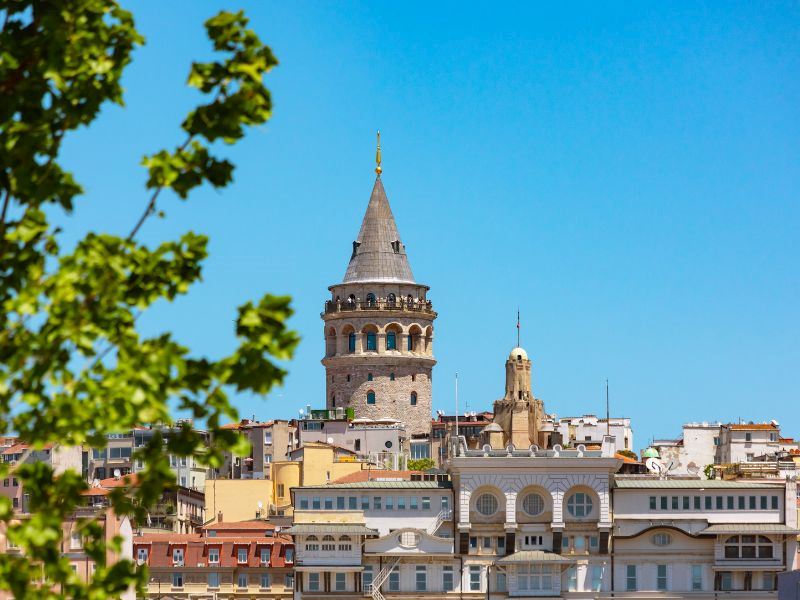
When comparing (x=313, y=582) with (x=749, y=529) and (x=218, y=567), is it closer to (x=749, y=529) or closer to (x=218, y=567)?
(x=218, y=567)

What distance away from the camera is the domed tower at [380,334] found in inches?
6801

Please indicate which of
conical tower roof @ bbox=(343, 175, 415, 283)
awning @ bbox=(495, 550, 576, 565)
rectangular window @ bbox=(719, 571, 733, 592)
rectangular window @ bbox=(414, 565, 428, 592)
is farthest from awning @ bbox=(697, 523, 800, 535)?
conical tower roof @ bbox=(343, 175, 415, 283)

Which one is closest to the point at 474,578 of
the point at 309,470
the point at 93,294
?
the point at 309,470

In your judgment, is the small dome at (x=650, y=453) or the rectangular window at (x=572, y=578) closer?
the rectangular window at (x=572, y=578)

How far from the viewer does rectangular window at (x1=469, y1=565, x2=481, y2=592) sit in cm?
11419

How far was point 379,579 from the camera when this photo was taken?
4478 inches

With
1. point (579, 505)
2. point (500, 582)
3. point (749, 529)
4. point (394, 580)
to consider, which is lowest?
point (500, 582)

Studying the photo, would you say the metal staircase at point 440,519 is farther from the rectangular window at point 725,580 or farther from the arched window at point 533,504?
the rectangular window at point 725,580

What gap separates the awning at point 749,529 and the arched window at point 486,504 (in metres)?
10.9

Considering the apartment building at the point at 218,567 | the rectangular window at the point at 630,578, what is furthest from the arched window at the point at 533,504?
the apartment building at the point at 218,567

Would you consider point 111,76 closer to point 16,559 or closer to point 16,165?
point 16,165

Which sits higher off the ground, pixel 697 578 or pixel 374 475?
pixel 374 475

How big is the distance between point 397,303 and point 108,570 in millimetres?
155096

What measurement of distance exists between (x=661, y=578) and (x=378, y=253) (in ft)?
220
